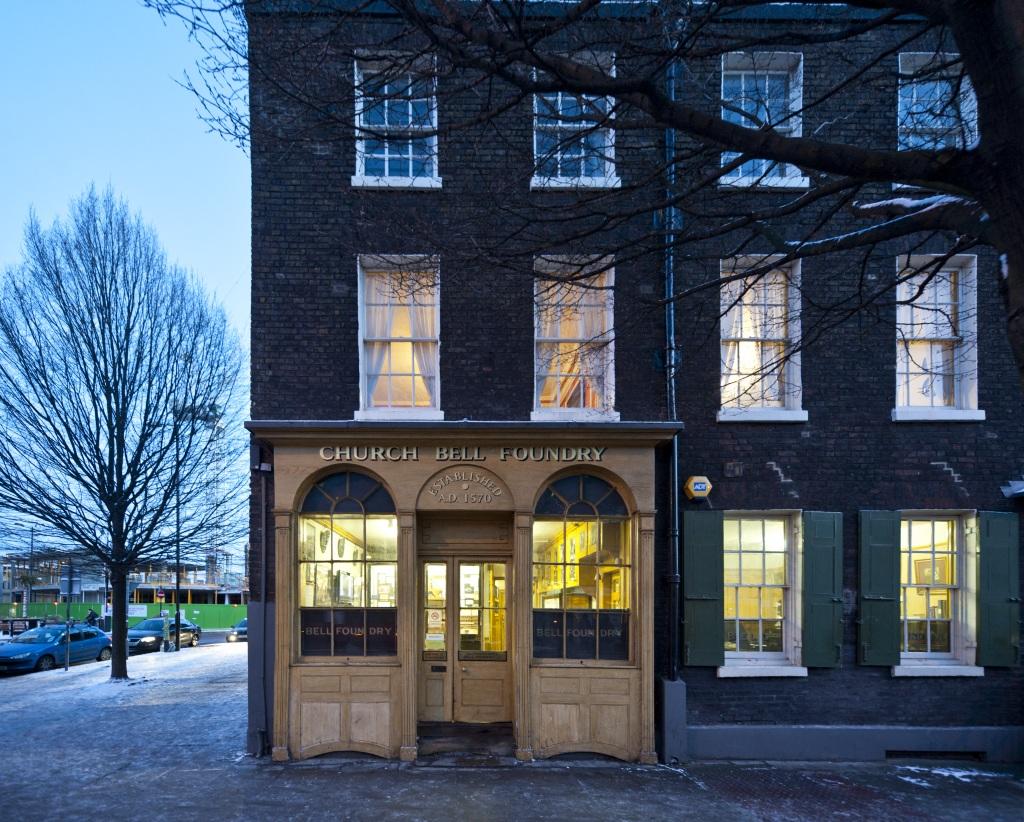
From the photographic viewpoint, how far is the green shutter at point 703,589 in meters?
9.34

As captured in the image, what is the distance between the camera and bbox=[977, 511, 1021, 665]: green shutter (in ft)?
31.1

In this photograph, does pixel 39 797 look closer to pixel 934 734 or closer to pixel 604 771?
pixel 604 771

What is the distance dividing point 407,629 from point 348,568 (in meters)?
1.11

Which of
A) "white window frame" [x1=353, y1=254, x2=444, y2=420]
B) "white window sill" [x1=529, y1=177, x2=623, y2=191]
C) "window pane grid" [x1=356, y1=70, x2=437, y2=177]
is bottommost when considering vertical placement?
"white window frame" [x1=353, y1=254, x2=444, y2=420]

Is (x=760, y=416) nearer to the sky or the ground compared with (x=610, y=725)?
nearer to the sky

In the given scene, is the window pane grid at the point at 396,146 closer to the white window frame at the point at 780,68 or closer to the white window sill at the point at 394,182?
the white window sill at the point at 394,182

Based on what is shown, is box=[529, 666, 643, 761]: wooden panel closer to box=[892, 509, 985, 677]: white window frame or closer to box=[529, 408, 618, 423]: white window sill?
box=[529, 408, 618, 423]: white window sill

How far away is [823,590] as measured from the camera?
9469mm

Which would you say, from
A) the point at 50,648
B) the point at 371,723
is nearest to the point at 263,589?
the point at 371,723

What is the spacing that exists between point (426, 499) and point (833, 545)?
208 inches

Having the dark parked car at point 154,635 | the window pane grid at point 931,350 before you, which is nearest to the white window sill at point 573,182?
the window pane grid at point 931,350

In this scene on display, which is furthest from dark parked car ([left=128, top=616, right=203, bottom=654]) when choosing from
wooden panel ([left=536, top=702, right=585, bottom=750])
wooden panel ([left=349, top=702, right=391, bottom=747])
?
wooden panel ([left=536, top=702, right=585, bottom=750])

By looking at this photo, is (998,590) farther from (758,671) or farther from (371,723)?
(371,723)

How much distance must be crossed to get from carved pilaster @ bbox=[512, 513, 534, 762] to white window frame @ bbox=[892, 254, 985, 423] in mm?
5135
